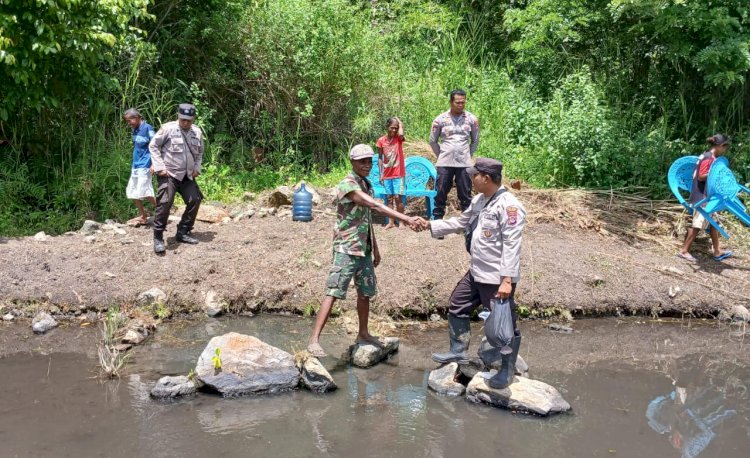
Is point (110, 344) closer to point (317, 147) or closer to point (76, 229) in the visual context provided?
point (76, 229)

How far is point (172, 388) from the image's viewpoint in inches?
206

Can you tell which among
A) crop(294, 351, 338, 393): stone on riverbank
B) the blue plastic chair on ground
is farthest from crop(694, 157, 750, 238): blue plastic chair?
crop(294, 351, 338, 393): stone on riverbank

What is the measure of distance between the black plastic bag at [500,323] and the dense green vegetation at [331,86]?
5.98 metres

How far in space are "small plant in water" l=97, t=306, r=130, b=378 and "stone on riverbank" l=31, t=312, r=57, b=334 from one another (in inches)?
19.4

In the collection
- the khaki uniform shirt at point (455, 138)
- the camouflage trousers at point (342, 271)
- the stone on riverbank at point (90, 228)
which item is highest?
the khaki uniform shirt at point (455, 138)

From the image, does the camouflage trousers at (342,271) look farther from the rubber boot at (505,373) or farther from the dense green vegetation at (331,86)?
the dense green vegetation at (331,86)

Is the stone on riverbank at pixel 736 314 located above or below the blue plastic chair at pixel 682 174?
below

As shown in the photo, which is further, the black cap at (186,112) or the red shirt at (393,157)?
the red shirt at (393,157)

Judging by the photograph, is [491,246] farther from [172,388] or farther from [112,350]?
[112,350]

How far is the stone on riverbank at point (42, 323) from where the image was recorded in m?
6.75

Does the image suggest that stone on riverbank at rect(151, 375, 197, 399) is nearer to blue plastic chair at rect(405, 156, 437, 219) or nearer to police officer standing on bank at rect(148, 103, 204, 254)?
police officer standing on bank at rect(148, 103, 204, 254)

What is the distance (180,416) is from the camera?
4.97m

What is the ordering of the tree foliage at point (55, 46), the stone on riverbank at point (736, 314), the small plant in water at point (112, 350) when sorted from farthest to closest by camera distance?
the tree foliage at point (55, 46) < the stone on riverbank at point (736, 314) < the small plant in water at point (112, 350)

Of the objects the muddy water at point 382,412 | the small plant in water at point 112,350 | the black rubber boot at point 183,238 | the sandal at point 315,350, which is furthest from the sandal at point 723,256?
the small plant in water at point 112,350
